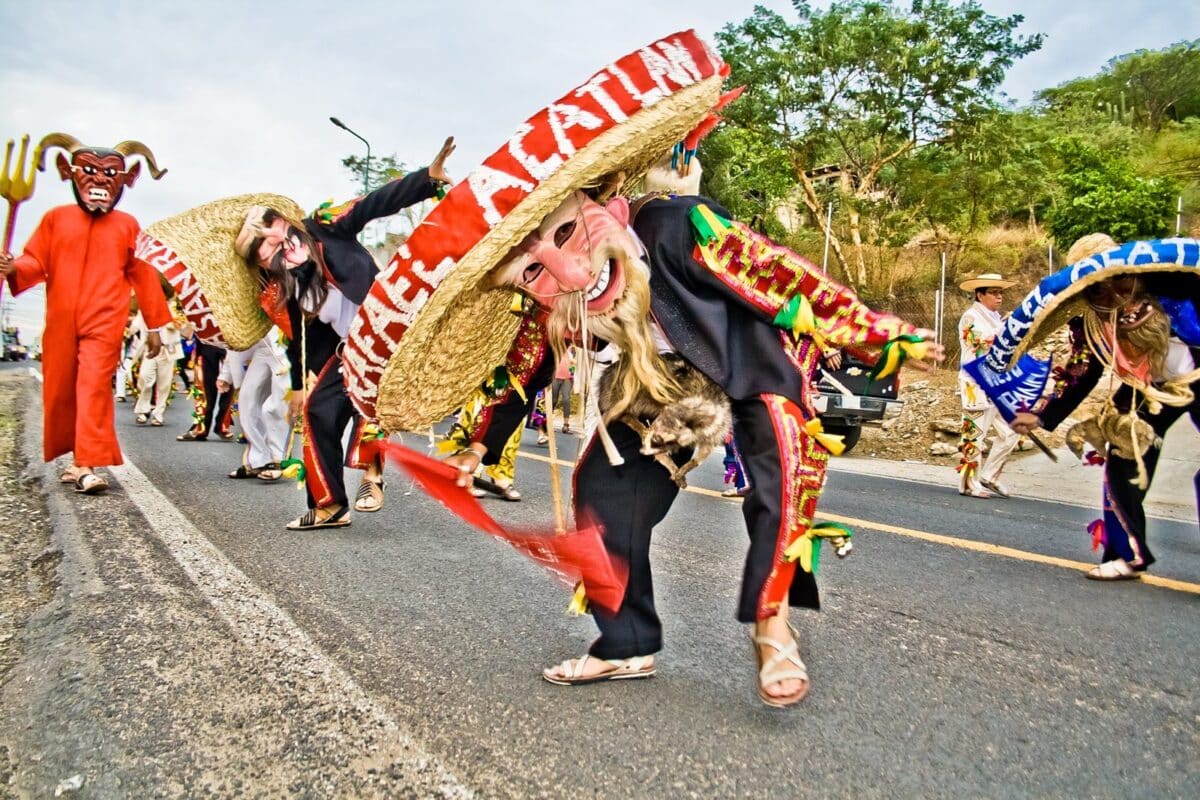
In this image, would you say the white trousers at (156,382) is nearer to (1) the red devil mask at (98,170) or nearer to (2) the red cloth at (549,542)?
(1) the red devil mask at (98,170)

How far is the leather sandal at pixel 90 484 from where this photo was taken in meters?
4.82

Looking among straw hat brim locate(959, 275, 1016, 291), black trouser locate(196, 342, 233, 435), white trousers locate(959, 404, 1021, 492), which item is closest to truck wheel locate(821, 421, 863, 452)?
white trousers locate(959, 404, 1021, 492)

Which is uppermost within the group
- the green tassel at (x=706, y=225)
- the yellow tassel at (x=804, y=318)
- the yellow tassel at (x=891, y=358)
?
the green tassel at (x=706, y=225)

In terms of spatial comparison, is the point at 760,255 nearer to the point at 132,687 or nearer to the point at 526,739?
the point at 526,739

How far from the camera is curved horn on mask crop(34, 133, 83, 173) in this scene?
4.57 meters

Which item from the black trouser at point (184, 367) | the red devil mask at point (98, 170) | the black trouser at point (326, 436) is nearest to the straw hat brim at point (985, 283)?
the black trouser at point (326, 436)

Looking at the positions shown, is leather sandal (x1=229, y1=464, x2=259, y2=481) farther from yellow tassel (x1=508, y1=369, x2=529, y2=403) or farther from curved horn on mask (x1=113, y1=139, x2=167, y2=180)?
yellow tassel (x1=508, y1=369, x2=529, y2=403)

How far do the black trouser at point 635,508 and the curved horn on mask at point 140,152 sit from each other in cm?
401

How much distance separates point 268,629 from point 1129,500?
3541 millimetres

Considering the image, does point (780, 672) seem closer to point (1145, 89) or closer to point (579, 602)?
point (579, 602)

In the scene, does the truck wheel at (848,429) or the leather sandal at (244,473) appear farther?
the truck wheel at (848,429)

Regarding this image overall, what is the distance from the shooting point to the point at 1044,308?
3.55 meters

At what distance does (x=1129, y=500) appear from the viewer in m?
3.74

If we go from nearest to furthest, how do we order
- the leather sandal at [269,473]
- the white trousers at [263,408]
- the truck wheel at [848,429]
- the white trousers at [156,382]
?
the leather sandal at [269,473], the white trousers at [263,408], the truck wheel at [848,429], the white trousers at [156,382]
